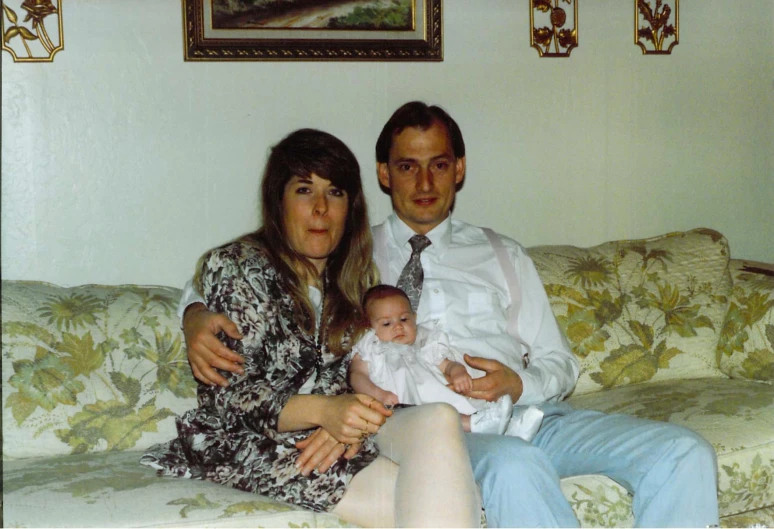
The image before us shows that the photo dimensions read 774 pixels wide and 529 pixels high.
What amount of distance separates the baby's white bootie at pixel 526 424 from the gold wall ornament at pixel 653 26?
1.58 metres

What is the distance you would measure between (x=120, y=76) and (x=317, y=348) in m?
1.12

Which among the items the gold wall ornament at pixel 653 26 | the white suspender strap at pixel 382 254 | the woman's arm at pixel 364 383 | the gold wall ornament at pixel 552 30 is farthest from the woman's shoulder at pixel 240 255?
the gold wall ornament at pixel 653 26

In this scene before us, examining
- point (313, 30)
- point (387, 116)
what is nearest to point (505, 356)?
point (387, 116)

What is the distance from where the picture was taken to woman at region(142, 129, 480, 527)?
162 cm

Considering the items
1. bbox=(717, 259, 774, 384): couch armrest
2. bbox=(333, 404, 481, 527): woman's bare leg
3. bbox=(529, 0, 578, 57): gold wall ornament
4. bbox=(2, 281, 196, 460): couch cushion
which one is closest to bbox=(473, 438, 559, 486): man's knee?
bbox=(333, 404, 481, 527): woman's bare leg

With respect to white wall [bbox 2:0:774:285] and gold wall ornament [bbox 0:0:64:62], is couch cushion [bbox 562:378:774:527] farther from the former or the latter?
gold wall ornament [bbox 0:0:64:62]

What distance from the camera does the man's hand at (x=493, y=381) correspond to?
77.9 inches

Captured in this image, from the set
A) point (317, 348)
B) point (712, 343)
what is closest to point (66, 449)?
point (317, 348)

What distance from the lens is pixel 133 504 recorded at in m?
1.69

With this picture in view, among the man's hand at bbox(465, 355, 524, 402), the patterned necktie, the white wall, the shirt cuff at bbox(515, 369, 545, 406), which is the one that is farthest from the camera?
the white wall

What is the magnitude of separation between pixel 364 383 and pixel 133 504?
21.6 inches

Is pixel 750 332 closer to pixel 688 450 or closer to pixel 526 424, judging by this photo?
pixel 688 450

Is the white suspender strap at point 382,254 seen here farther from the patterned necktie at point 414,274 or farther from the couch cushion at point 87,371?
the couch cushion at point 87,371

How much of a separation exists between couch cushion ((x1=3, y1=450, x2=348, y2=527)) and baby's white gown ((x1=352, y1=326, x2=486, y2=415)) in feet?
1.21
